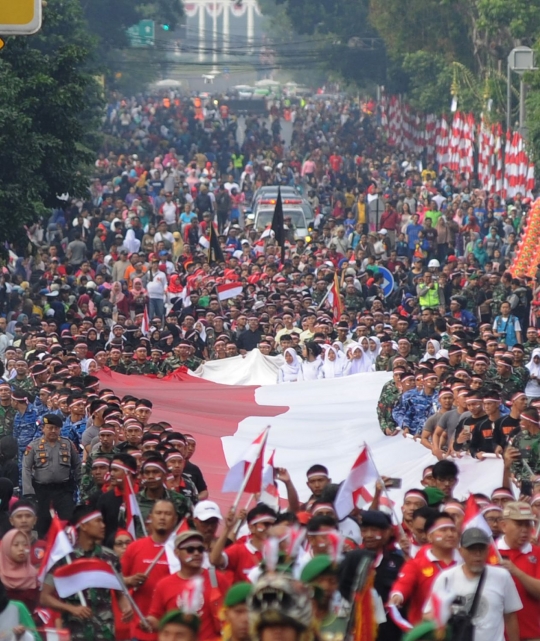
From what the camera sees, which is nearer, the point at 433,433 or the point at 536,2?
the point at 433,433

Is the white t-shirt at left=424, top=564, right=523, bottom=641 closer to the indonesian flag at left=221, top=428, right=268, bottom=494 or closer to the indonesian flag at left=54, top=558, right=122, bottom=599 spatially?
the indonesian flag at left=54, top=558, right=122, bottom=599

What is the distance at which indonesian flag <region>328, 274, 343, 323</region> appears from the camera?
1073 inches

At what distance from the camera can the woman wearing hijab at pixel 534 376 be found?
1950cm

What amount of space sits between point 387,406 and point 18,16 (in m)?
9.53

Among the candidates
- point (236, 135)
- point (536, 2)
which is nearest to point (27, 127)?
point (536, 2)

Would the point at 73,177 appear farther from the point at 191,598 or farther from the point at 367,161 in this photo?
the point at 367,161

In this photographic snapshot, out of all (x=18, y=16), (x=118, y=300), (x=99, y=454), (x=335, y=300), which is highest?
(x=18, y=16)

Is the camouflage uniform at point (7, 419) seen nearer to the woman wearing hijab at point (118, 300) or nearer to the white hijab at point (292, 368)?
the white hijab at point (292, 368)

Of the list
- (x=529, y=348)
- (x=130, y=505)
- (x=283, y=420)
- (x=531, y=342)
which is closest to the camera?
(x=130, y=505)

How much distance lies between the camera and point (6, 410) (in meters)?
17.4

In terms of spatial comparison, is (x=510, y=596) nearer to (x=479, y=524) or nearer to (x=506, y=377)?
(x=479, y=524)

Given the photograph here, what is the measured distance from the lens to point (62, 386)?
18.0 metres

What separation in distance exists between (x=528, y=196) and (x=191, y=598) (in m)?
36.2

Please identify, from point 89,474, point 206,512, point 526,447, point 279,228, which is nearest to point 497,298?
point 279,228
